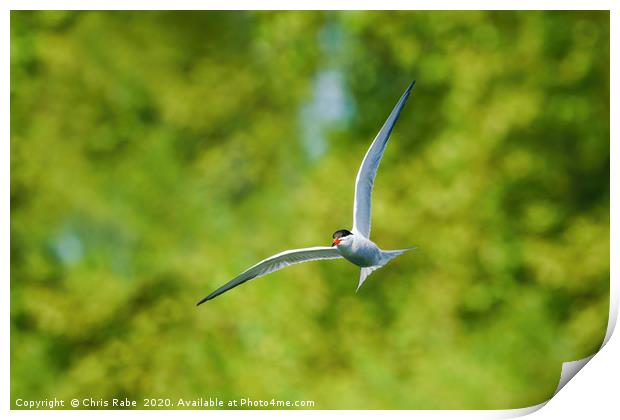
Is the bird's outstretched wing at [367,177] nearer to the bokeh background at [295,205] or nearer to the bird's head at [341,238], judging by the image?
the bird's head at [341,238]

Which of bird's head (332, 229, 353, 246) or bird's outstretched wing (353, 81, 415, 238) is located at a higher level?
bird's outstretched wing (353, 81, 415, 238)

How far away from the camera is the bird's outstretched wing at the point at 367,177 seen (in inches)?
96.2

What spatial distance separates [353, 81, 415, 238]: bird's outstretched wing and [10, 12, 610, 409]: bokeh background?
3.43 feet

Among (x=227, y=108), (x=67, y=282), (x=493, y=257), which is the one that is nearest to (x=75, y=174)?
(x=67, y=282)

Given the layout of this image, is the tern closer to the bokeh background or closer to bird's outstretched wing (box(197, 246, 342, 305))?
bird's outstretched wing (box(197, 246, 342, 305))

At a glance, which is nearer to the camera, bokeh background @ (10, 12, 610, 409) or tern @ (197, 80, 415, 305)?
tern @ (197, 80, 415, 305)

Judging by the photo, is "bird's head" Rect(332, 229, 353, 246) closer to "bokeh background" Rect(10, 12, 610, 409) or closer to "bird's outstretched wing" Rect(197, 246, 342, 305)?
"bird's outstretched wing" Rect(197, 246, 342, 305)

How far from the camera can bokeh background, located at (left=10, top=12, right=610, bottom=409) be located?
341cm

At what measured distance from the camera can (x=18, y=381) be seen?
321 centimetres

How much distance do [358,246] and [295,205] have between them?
129cm

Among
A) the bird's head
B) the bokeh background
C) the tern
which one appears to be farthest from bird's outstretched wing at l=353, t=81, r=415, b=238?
the bokeh background

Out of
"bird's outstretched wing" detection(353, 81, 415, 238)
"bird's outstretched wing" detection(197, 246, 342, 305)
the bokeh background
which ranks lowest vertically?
"bird's outstretched wing" detection(197, 246, 342, 305)

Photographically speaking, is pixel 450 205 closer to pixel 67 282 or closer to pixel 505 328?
pixel 505 328

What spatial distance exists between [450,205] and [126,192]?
1567 millimetres
